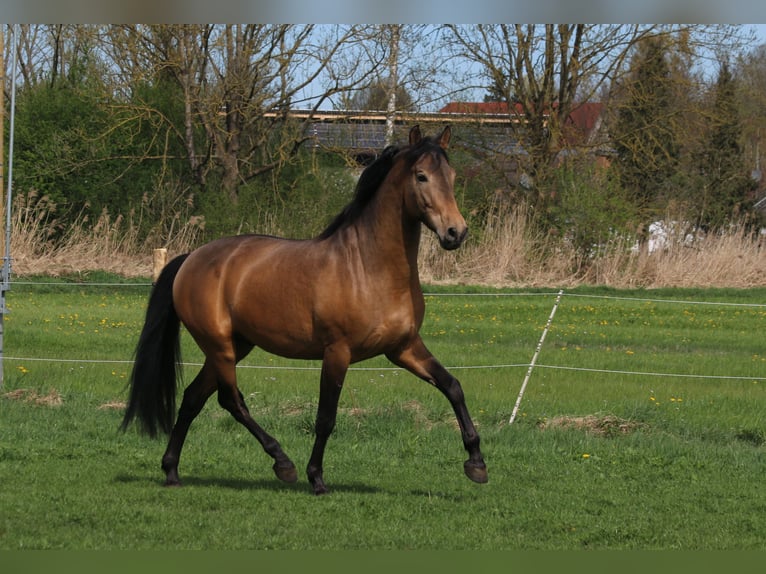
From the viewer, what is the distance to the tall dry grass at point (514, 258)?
71.9ft

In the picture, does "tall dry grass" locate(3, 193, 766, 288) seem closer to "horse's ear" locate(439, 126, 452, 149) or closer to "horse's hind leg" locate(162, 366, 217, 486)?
"horse's hind leg" locate(162, 366, 217, 486)

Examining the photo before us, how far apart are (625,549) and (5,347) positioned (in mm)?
10960

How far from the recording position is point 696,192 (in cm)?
3712

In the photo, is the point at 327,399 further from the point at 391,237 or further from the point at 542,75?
the point at 542,75

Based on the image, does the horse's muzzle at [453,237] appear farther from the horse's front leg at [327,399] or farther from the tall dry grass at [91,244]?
the tall dry grass at [91,244]

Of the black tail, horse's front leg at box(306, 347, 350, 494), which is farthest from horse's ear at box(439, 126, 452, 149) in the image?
the black tail

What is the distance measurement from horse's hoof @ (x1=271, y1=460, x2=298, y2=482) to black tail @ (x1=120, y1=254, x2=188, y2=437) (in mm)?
998

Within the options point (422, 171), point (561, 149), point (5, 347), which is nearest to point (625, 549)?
point (422, 171)

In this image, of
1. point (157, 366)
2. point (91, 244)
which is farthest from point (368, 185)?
point (91, 244)

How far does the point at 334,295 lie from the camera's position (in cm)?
646

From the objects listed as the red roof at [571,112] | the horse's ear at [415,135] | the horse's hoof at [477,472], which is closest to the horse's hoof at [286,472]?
the horse's hoof at [477,472]

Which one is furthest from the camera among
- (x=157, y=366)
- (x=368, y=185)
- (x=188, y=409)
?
(x=157, y=366)

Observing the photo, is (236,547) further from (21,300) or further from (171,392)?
(21,300)

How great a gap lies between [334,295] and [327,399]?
681 mm
